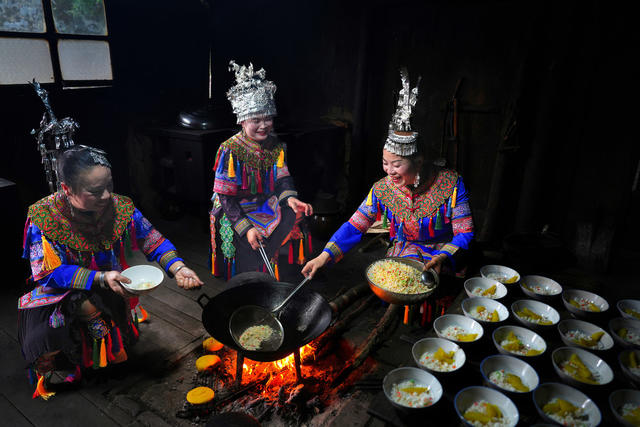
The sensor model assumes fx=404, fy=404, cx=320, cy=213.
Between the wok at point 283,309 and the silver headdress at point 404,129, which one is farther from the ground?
the silver headdress at point 404,129

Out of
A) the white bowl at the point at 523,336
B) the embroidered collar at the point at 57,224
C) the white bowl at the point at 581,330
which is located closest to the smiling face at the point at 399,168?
the white bowl at the point at 523,336

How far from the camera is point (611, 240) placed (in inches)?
208

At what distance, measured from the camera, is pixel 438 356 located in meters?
2.26

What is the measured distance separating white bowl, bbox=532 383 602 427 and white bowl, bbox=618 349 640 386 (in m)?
0.35

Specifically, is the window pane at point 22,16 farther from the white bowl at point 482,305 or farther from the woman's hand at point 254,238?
the white bowl at point 482,305

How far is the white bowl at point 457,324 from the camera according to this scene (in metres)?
2.47

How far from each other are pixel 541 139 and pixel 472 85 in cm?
125

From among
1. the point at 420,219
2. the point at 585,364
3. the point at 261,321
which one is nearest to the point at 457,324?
the point at 585,364

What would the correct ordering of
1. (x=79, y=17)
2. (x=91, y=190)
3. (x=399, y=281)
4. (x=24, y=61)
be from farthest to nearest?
(x=79, y=17), (x=24, y=61), (x=399, y=281), (x=91, y=190)

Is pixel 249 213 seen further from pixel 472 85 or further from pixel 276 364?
pixel 472 85

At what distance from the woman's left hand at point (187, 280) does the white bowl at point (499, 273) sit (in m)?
2.19

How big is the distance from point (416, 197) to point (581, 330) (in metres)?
1.56

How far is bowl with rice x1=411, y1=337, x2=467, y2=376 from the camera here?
216 cm

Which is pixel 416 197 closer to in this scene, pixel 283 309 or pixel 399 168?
pixel 399 168
